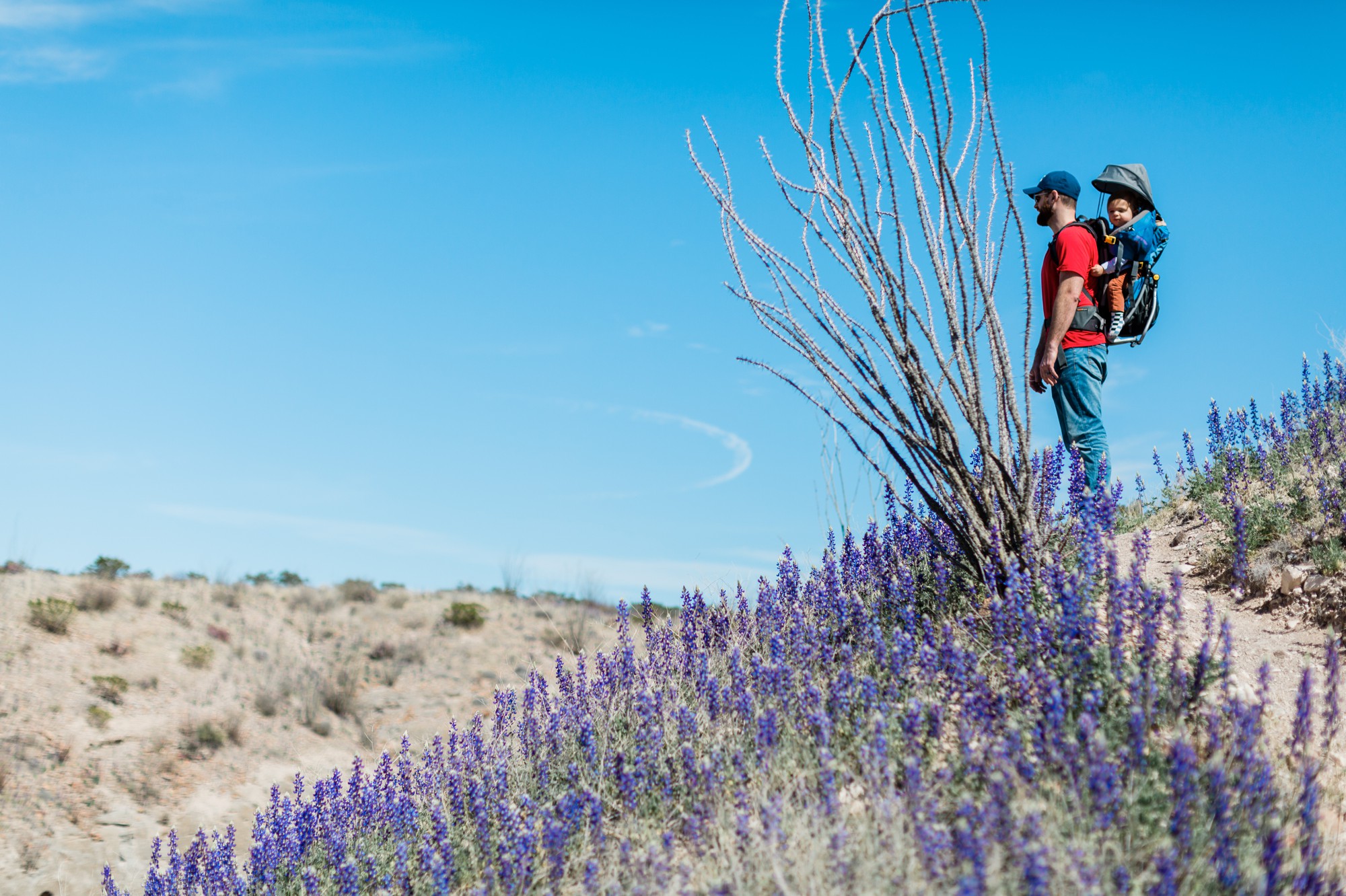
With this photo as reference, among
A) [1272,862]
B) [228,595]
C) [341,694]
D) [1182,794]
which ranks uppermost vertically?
[228,595]

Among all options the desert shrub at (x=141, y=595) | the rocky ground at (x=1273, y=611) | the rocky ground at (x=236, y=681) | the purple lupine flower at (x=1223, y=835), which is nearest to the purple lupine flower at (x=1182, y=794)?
the purple lupine flower at (x=1223, y=835)

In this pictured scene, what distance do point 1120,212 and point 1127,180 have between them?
22 centimetres

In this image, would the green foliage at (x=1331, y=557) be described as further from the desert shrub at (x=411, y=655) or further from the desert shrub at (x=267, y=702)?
the desert shrub at (x=411, y=655)

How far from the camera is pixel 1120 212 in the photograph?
6.29 m

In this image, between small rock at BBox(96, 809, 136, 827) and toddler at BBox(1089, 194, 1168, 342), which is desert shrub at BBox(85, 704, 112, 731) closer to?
small rock at BBox(96, 809, 136, 827)

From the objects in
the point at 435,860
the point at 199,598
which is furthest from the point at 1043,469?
the point at 199,598

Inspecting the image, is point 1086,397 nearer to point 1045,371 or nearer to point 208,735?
point 1045,371

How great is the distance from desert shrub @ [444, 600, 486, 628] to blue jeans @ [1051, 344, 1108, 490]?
1531 centimetres

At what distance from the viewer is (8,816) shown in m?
9.59

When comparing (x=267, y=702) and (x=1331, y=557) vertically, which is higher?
(x=1331, y=557)

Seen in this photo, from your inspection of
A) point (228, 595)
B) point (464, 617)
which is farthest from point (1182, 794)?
point (228, 595)

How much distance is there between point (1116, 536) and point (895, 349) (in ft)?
11.0

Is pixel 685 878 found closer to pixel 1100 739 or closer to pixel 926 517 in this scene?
pixel 1100 739

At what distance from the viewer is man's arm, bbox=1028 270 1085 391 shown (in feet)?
19.0
